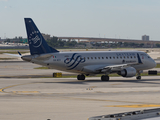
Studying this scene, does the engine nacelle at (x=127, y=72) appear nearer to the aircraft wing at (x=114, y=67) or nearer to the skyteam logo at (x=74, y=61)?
the aircraft wing at (x=114, y=67)

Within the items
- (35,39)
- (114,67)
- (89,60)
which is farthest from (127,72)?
(35,39)

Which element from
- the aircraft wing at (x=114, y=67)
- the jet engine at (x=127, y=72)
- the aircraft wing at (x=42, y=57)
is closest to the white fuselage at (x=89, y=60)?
the aircraft wing at (x=42, y=57)

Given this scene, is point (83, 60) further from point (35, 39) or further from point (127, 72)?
point (35, 39)

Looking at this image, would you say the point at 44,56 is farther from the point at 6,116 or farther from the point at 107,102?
the point at 6,116

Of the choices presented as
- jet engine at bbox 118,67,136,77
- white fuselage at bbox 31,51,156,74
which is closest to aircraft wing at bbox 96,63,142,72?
jet engine at bbox 118,67,136,77

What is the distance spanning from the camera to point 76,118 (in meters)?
18.1

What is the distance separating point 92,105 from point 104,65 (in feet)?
73.9

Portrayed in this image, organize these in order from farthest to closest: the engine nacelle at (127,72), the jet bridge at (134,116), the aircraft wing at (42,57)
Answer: the engine nacelle at (127,72) < the aircraft wing at (42,57) < the jet bridge at (134,116)

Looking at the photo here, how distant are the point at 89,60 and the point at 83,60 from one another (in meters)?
1.04

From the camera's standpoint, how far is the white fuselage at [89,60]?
139ft

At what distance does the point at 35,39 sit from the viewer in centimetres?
4131

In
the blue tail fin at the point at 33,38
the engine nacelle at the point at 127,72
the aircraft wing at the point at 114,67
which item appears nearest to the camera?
the blue tail fin at the point at 33,38

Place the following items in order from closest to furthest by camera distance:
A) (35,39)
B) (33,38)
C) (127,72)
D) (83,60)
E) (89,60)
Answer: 1. (33,38)
2. (35,39)
3. (127,72)
4. (83,60)
5. (89,60)

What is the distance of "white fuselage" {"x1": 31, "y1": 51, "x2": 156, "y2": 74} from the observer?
1665 inches
